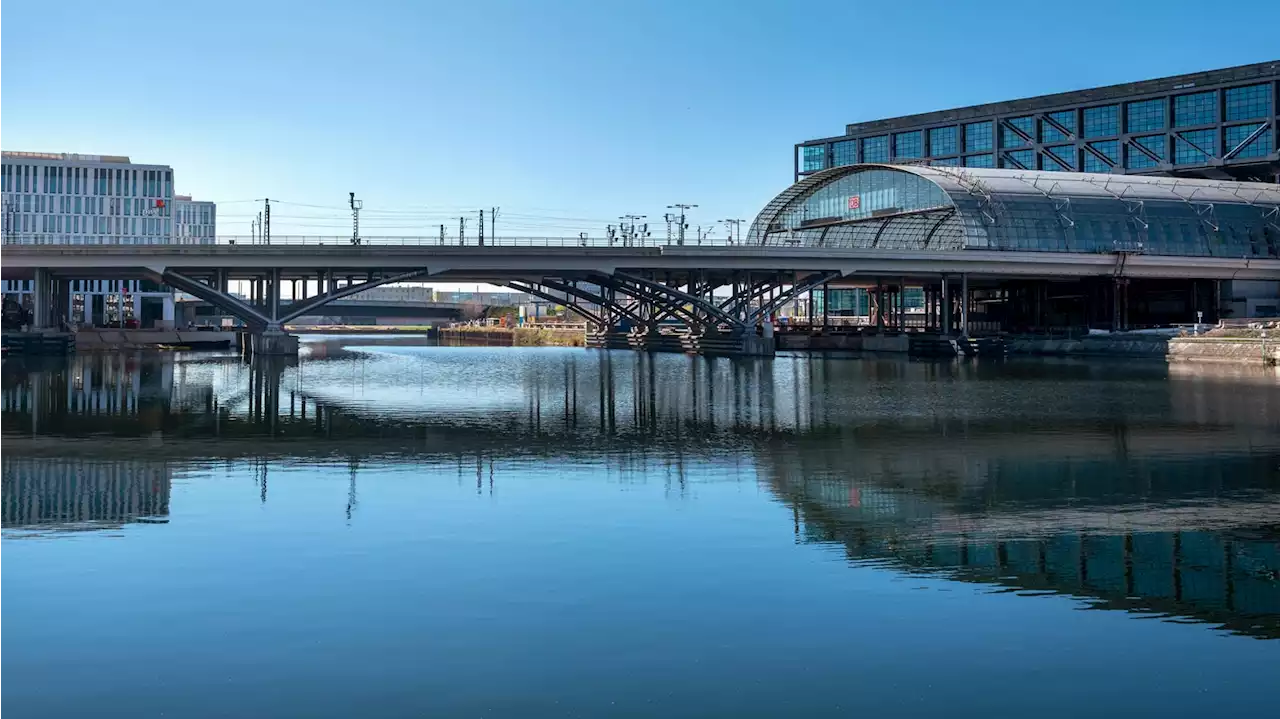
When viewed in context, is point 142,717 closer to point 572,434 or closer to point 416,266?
point 572,434

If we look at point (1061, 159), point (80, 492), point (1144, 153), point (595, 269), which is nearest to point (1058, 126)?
point (1061, 159)

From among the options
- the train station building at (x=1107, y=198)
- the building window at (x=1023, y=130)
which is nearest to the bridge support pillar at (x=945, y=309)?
the train station building at (x=1107, y=198)

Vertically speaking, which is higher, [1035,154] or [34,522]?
[1035,154]

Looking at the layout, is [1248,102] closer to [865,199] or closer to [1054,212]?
[1054,212]

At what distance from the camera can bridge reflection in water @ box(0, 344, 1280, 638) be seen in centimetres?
2269

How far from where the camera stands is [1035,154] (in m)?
197

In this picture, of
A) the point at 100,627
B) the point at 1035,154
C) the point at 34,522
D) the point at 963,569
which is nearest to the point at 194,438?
the point at 34,522

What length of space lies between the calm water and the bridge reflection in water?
7.7 inches

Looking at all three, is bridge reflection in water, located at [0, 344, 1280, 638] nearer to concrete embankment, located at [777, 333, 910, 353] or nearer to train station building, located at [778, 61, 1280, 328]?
concrete embankment, located at [777, 333, 910, 353]

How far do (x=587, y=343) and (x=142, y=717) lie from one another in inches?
6798

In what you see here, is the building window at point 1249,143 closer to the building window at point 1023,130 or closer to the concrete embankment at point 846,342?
the building window at point 1023,130

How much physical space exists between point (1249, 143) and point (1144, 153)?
48.8ft

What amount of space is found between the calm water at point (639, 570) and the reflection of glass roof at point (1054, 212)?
3759 inches

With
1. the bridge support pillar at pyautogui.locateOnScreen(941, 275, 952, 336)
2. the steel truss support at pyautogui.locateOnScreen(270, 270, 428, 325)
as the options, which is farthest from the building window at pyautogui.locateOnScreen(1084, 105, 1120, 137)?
the steel truss support at pyautogui.locateOnScreen(270, 270, 428, 325)
